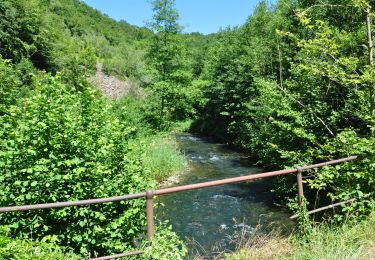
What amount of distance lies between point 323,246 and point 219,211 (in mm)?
8284

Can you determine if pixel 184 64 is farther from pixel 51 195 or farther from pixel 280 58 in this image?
pixel 51 195

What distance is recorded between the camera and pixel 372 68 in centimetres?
627

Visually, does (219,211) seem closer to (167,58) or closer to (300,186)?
(300,186)

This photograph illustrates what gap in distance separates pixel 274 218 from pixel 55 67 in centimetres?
3056

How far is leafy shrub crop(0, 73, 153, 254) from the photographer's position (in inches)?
206

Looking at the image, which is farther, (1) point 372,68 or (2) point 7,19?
(2) point 7,19

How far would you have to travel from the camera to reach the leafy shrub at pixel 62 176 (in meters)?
5.23

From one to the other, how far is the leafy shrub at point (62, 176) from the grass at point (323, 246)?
2497mm

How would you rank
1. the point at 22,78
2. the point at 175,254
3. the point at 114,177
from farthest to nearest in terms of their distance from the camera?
the point at 22,78 → the point at 114,177 → the point at 175,254

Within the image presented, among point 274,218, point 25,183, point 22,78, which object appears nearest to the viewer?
point 25,183

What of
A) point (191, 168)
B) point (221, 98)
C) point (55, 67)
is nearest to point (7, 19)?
point (55, 67)

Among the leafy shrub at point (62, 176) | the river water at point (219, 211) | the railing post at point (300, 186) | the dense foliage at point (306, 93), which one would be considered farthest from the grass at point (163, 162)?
the railing post at point (300, 186)

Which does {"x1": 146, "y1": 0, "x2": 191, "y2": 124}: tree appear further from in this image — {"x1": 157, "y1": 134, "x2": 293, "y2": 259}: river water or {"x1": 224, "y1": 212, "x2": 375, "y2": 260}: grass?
{"x1": 224, "y1": 212, "x2": 375, "y2": 260}: grass

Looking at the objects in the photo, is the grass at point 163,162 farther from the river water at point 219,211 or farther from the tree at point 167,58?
the tree at point 167,58
